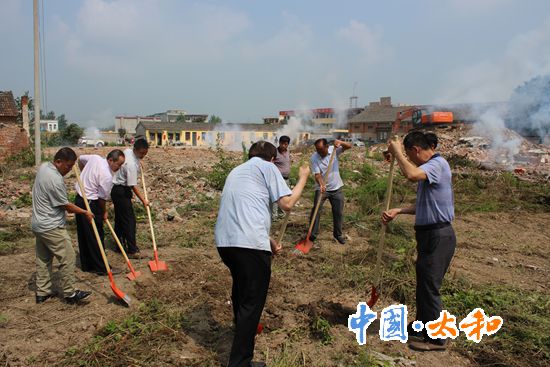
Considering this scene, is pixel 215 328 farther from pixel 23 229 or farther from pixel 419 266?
pixel 23 229

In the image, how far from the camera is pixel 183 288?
15.3ft

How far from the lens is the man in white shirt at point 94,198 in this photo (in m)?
5.10

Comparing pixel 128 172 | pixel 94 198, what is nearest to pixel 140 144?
pixel 128 172

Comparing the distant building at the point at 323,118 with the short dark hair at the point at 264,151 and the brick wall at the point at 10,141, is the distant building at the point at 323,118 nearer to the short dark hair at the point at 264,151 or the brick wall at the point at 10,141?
the brick wall at the point at 10,141

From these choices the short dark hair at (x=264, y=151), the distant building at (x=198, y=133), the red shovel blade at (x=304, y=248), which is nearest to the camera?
the short dark hair at (x=264, y=151)

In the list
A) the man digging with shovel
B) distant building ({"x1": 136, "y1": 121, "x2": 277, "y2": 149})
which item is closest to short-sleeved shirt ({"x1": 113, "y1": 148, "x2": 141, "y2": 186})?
the man digging with shovel

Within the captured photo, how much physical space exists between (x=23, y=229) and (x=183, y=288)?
4489 mm

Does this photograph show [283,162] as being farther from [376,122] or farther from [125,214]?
[376,122]

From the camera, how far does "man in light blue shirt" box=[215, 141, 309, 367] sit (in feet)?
9.57

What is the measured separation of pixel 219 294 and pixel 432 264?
2.31m

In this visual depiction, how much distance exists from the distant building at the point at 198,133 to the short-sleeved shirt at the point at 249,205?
139 ft

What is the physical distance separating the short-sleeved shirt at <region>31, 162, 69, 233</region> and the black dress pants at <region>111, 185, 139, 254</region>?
4.64 ft

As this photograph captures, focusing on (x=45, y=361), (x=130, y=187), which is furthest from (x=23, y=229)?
(x=45, y=361)

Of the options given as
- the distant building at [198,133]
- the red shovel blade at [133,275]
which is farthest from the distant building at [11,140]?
the distant building at [198,133]
